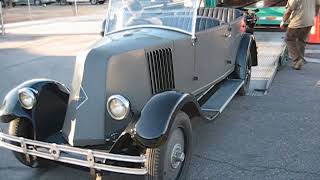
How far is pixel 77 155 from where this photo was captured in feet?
11.9

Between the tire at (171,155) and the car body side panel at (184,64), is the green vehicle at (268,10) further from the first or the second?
the tire at (171,155)

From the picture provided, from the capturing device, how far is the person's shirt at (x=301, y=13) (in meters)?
8.81

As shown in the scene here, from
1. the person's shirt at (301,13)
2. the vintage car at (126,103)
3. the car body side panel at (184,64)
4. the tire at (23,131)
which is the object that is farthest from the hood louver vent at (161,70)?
the person's shirt at (301,13)

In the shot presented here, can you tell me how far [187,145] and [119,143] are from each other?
2.66ft

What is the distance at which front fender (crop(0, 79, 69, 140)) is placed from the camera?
13.7 ft

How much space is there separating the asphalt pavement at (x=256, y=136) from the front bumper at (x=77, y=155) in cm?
69

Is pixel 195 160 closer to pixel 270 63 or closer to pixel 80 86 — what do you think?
pixel 80 86

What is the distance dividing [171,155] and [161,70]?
0.99m

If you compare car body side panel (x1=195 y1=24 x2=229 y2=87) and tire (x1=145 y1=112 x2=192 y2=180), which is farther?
car body side panel (x1=195 y1=24 x2=229 y2=87)

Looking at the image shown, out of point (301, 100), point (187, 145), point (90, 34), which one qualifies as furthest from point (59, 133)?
point (90, 34)

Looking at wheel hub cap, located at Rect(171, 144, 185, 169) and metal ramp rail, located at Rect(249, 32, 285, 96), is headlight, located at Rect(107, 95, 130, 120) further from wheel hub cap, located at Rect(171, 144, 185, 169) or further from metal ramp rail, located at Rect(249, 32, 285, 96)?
metal ramp rail, located at Rect(249, 32, 285, 96)

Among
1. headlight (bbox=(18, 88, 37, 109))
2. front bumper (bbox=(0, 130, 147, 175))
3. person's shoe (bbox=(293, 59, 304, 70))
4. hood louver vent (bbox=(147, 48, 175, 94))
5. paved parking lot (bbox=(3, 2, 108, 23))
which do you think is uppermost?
hood louver vent (bbox=(147, 48, 175, 94))

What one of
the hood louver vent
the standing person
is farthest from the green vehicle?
the hood louver vent

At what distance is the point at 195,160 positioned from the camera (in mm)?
4723
